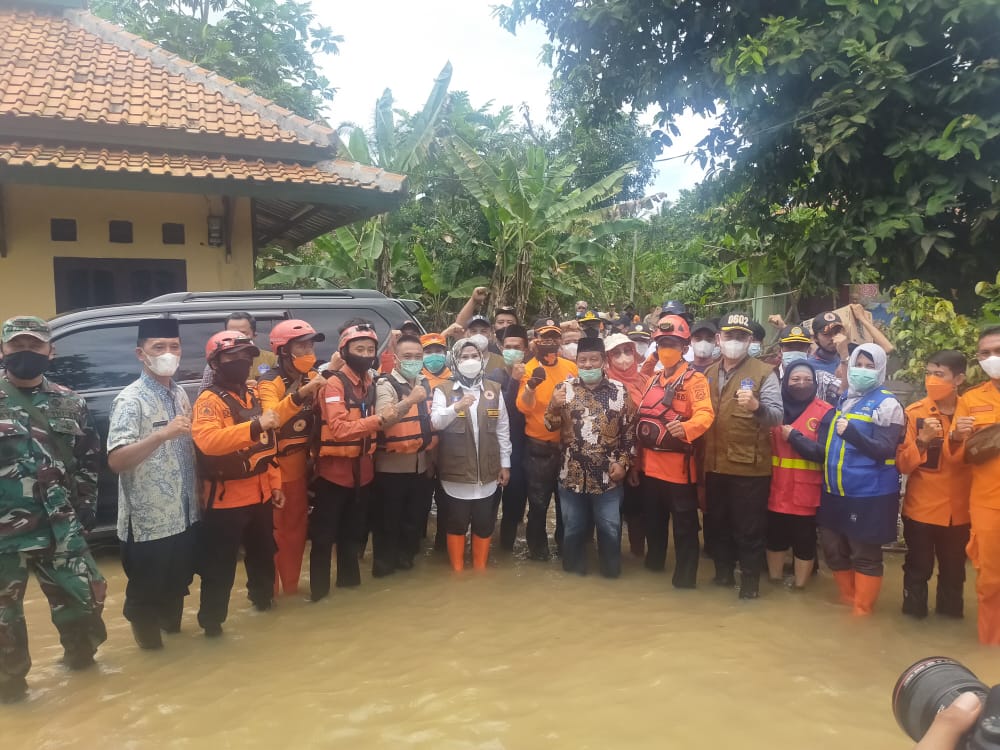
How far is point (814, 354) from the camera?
5617 millimetres

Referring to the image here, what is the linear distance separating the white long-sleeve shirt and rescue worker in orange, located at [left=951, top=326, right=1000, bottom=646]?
9.36 feet

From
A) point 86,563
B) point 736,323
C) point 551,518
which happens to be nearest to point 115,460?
point 86,563

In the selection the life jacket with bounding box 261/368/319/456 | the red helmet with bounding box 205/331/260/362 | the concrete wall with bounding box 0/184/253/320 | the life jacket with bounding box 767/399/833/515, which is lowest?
the life jacket with bounding box 767/399/833/515

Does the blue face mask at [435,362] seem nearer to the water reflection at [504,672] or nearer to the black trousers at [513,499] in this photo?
the black trousers at [513,499]

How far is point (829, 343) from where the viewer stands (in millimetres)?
5449

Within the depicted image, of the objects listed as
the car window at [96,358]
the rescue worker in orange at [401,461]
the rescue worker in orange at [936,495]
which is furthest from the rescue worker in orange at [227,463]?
the rescue worker in orange at [936,495]

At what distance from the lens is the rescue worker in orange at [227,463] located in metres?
3.76

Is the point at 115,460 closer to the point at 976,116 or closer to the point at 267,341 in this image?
the point at 267,341

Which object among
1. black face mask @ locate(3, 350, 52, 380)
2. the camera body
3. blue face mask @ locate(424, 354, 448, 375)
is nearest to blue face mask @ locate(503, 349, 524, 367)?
blue face mask @ locate(424, 354, 448, 375)

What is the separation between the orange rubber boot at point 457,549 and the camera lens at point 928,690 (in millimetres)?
3776

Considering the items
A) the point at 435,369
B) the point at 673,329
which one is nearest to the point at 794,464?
the point at 673,329

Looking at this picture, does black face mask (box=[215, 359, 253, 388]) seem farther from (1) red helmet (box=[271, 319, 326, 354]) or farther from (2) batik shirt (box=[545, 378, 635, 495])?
(2) batik shirt (box=[545, 378, 635, 495])

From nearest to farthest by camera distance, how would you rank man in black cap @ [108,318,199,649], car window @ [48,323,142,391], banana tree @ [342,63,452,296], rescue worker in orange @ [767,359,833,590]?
A: man in black cap @ [108,318,199,649] → rescue worker in orange @ [767,359,833,590] → car window @ [48,323,142,391] → banana tree @ [342,63,452,296]

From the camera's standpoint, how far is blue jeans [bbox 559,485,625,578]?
4988 mm
